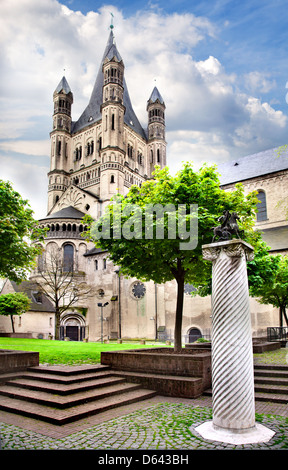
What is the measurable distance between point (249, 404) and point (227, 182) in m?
40.7

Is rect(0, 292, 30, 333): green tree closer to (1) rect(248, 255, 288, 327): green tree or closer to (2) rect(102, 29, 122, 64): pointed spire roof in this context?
(1) rect(248, 255, 288, 327): green tree

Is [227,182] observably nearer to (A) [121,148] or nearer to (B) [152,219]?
→ (A) [121,148]

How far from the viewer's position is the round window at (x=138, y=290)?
134 ft

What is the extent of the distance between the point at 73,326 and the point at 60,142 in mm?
35850

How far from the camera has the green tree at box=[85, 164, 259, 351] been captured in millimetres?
11680

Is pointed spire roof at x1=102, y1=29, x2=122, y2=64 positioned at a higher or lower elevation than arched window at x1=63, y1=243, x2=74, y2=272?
higher

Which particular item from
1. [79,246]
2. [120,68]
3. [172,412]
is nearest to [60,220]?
[79,246]

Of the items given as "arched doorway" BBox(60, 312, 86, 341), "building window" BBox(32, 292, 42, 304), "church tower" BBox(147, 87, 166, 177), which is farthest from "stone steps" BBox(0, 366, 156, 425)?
"church tower" BBox(147, 87, 166, 177)

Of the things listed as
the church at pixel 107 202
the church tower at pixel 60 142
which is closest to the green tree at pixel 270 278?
the church at pixel 107 202

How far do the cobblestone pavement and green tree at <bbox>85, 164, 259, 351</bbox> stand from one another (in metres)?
5.84

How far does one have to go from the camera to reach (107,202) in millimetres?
52188

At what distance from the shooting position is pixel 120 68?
6047cm

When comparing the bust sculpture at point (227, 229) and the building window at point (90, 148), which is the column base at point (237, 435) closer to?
the bust sculpture at point (227, 229)
